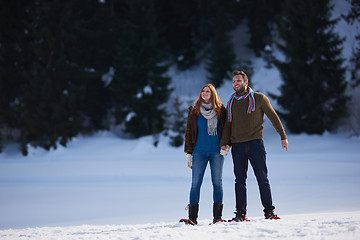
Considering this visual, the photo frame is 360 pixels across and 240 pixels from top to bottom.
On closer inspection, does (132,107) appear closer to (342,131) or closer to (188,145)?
(342,131)

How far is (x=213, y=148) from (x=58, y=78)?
17054 mm

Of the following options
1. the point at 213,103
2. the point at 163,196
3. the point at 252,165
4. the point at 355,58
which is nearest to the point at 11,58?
the point at 163,196

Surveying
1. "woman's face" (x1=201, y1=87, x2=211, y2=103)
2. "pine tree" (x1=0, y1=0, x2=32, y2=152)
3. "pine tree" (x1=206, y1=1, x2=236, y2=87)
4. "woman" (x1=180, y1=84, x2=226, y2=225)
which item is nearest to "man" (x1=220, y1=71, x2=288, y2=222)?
"woman" (x1=180, y1=84, x2=226, y2=225)

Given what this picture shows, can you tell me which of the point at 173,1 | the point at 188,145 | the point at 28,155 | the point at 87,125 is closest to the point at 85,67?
the point at 87,125

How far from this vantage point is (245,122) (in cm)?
444

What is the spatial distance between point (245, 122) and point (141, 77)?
16282 mm

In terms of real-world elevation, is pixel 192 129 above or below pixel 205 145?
above

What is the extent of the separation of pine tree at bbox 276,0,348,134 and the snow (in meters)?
0.87

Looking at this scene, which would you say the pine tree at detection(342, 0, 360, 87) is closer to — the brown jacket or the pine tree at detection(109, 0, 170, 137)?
the pine tree at detection(109, 0, 170, 137)

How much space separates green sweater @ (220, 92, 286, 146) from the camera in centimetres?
442

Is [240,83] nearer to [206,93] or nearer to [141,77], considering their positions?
[206,93]

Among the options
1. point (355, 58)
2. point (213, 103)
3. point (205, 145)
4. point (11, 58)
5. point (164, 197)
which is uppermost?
point (11, 58)

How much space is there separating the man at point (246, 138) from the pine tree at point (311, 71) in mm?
12612

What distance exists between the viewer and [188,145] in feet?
15.1
